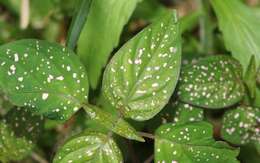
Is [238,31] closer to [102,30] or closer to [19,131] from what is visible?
[102,30]

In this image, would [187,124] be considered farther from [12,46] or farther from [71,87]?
[12,46]

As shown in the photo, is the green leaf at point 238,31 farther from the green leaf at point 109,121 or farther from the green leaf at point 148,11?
the green leaf at point 109,121

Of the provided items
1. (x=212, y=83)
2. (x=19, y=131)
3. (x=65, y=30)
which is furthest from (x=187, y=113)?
(x=65, y=30)

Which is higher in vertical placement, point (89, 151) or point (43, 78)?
point (43, 78)

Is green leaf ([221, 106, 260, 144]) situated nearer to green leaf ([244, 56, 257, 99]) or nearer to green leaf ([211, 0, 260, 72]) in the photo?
green leaf ([244, 56, 257, 99])

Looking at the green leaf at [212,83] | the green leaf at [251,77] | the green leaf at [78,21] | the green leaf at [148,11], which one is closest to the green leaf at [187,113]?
the green leaf at [212,83]

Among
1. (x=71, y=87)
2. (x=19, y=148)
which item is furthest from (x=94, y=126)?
(x=71, y=87)
